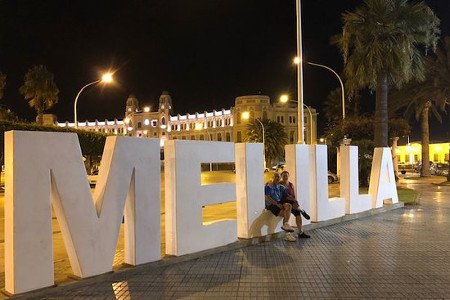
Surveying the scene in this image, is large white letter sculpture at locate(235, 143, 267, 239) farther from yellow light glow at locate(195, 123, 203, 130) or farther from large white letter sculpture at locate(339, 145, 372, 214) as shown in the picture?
yellow light glow at locate(195, 123, 203, 130)

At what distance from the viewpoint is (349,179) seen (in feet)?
42.0

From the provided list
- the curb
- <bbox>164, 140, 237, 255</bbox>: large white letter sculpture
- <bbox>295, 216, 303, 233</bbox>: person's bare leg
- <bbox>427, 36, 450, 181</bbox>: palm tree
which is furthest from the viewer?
<bbox>427, 36, 450, 181</bbox>: palm tree

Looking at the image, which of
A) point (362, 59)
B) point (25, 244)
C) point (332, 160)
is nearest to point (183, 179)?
point (25, 244)

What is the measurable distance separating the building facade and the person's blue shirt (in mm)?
82196

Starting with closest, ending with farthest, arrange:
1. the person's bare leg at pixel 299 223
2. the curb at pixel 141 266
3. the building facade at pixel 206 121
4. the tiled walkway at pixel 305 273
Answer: the curb at pixel 141 266
the tiled walkway at pixel 305 273
the person's bare leg at pixel 299 223
the building facade at pixel 206 121

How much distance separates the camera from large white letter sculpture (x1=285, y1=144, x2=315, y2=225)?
427 inches

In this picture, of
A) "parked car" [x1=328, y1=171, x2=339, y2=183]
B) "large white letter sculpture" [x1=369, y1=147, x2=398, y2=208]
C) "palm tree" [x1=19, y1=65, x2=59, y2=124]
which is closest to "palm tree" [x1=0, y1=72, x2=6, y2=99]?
"palm tree" [x1=19, y1=65, x2=59, y2=124]

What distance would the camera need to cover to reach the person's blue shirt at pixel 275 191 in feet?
33.1

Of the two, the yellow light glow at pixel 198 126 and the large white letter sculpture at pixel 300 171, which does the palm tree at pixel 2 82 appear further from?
the yellow light glow at pixel 198 126

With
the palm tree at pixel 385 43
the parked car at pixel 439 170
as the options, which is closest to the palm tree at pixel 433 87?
the palm tree at pixel 385 43

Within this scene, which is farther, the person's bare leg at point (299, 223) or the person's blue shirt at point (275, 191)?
the person's bare leg at point (299, 223)

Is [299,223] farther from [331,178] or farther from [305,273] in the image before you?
[331,178]

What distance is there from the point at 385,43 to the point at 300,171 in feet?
36.2

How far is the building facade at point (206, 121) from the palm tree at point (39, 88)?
166 ft
